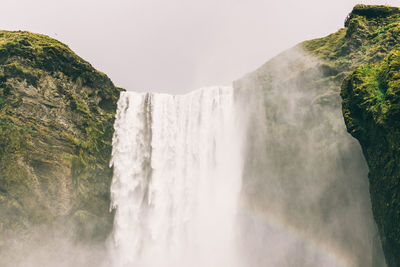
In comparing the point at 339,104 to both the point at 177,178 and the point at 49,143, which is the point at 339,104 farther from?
the point at 49,143

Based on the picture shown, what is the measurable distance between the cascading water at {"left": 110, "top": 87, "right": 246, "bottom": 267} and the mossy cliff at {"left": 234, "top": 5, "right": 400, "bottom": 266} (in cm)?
253

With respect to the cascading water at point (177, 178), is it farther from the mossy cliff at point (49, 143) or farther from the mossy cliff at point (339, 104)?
the mossy cliff at point (339, 104)

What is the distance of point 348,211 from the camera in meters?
14.6

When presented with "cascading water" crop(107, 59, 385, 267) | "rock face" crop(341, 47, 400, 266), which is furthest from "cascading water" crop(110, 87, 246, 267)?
"rock face" crop(341, 47, 400, 266)

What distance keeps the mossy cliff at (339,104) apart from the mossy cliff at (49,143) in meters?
10.9

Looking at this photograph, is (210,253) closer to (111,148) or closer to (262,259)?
(262,259)

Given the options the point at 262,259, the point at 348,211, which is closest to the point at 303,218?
the point at 348,211

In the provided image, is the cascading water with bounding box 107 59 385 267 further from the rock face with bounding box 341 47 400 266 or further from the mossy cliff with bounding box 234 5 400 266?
the rock face with bounding box 341 47 400 266

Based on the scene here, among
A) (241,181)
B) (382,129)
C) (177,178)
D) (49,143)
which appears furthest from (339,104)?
(49,143)

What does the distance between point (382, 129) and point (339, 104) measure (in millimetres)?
6726

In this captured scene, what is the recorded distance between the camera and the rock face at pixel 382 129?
10.4 meters

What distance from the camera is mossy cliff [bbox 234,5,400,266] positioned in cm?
1106

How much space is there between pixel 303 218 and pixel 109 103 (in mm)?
16608

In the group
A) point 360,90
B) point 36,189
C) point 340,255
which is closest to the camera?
point 360,90
